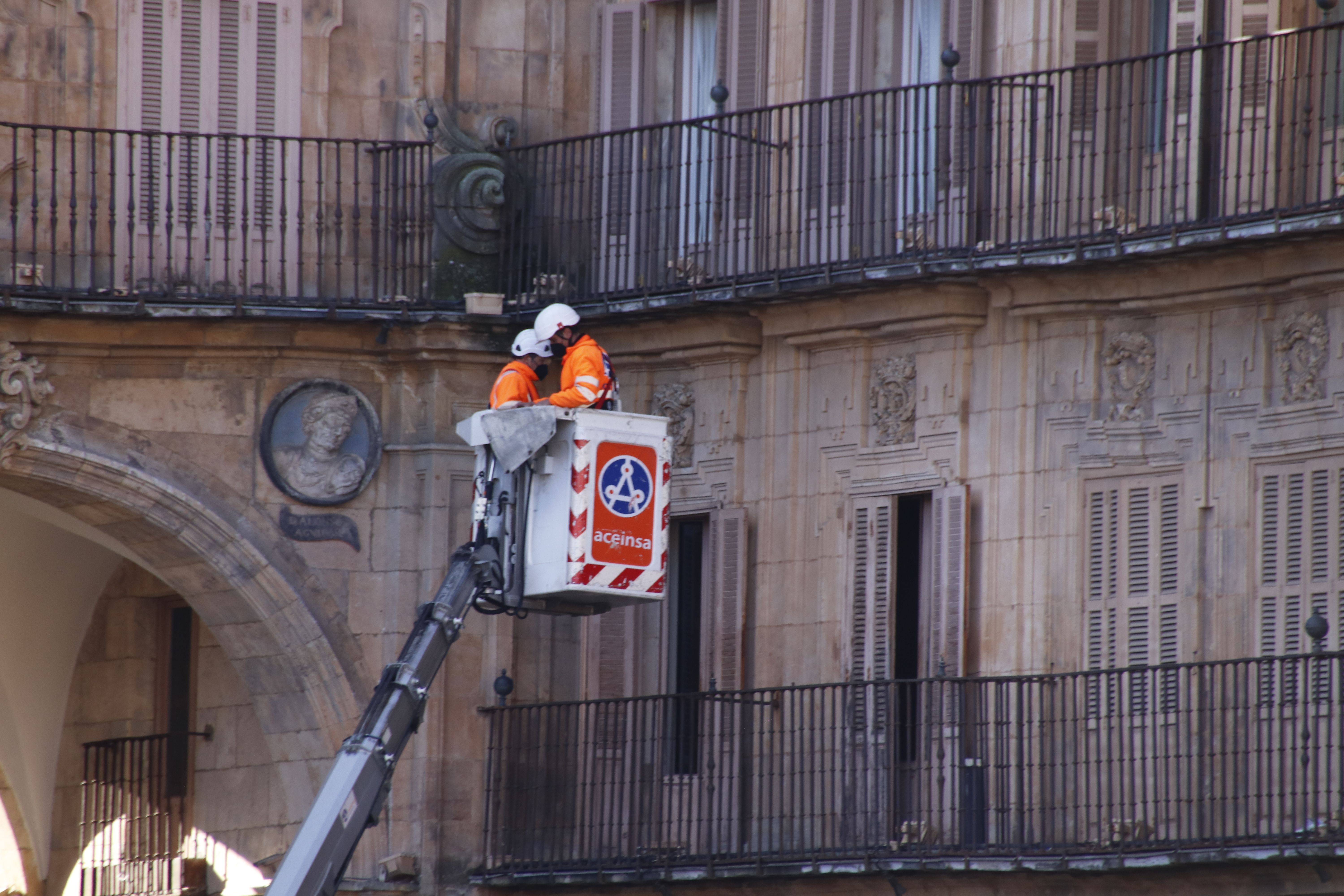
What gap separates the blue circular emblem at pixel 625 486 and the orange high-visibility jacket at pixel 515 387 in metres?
0.60

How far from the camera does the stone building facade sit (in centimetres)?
1959

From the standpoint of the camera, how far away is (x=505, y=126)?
2261 centimetres

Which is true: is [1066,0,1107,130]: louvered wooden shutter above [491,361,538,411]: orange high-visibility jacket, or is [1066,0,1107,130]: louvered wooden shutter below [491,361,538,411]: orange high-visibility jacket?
above

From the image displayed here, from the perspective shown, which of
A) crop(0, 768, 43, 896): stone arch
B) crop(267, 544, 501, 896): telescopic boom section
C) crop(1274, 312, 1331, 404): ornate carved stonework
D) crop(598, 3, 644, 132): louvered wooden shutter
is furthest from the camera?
crop(0, 768, 43, 896): stone arch

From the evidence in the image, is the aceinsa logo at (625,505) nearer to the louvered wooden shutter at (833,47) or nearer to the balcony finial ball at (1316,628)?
the louvered wooden shutter at (833,47)

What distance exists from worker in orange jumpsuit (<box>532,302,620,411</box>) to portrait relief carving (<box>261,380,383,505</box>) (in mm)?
2263

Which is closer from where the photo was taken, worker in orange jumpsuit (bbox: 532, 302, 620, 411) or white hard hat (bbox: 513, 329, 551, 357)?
worker in orange jumpsuit (bbox: 532, 302, 620, 411)

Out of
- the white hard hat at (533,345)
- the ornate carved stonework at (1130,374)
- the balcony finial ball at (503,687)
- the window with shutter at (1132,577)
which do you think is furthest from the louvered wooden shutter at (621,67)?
the window with shutter at (1132,577)

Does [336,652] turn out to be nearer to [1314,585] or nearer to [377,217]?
[377,217]

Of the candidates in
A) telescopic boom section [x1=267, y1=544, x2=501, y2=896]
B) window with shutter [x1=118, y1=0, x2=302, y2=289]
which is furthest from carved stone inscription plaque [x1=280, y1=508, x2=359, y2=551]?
telescopic boom section [x1=267, y1=544, x2=501, y2=896]

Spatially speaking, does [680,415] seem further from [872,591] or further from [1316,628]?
[1316,628]

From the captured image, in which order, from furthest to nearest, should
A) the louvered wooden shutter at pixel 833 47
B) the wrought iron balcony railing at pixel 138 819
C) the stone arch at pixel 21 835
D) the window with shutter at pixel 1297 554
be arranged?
1. the stone arch at pixel 21 835
2. the wrought iron balcony railing at pixel 138 819
3. the louvered wooden shutter at pixel 833 47
4. the window with shutter at pixel 1297 554

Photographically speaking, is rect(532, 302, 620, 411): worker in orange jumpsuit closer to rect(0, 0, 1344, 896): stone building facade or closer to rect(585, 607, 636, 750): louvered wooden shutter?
rect(0, 0, 1344, 896): stone building facade

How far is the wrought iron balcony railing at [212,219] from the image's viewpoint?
21.6 metres
